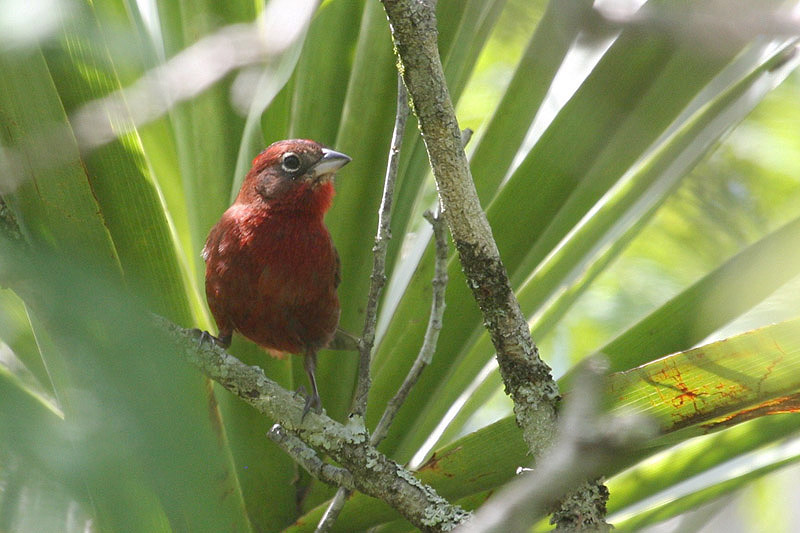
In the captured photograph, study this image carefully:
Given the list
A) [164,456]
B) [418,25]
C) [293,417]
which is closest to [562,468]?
[164,456]

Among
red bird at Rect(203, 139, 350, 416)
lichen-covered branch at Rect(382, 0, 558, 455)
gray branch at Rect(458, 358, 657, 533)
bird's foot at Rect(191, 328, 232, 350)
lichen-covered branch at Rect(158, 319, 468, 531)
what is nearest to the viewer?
gray branch at Rect(458, 358, 657, 533)

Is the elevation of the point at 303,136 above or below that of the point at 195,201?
above

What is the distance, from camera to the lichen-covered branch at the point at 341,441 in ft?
5.55

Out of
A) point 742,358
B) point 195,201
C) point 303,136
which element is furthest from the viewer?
point 303,136

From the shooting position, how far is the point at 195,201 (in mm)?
2600

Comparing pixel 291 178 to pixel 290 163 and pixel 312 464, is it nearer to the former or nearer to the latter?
pixel 290 163

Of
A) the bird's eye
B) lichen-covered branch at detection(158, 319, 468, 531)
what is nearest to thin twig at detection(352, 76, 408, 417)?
lichen-covered branch at detection(158, 319, 468, 531)

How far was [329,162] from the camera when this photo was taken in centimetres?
261

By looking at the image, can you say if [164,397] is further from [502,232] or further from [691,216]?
[691,216]

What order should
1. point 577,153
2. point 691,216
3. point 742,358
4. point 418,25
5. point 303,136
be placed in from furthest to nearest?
point 691,216 → point 303,136 → point 577,153 → point 742,358 → point 418,25

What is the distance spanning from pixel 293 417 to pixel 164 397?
1274 mm

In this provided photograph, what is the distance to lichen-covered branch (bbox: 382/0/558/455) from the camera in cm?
155

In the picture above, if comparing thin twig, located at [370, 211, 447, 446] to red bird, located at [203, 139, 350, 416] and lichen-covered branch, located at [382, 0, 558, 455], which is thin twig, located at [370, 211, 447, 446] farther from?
red bird, located at [203, 139, 350, 416]

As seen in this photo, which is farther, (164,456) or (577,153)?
(577,153)
